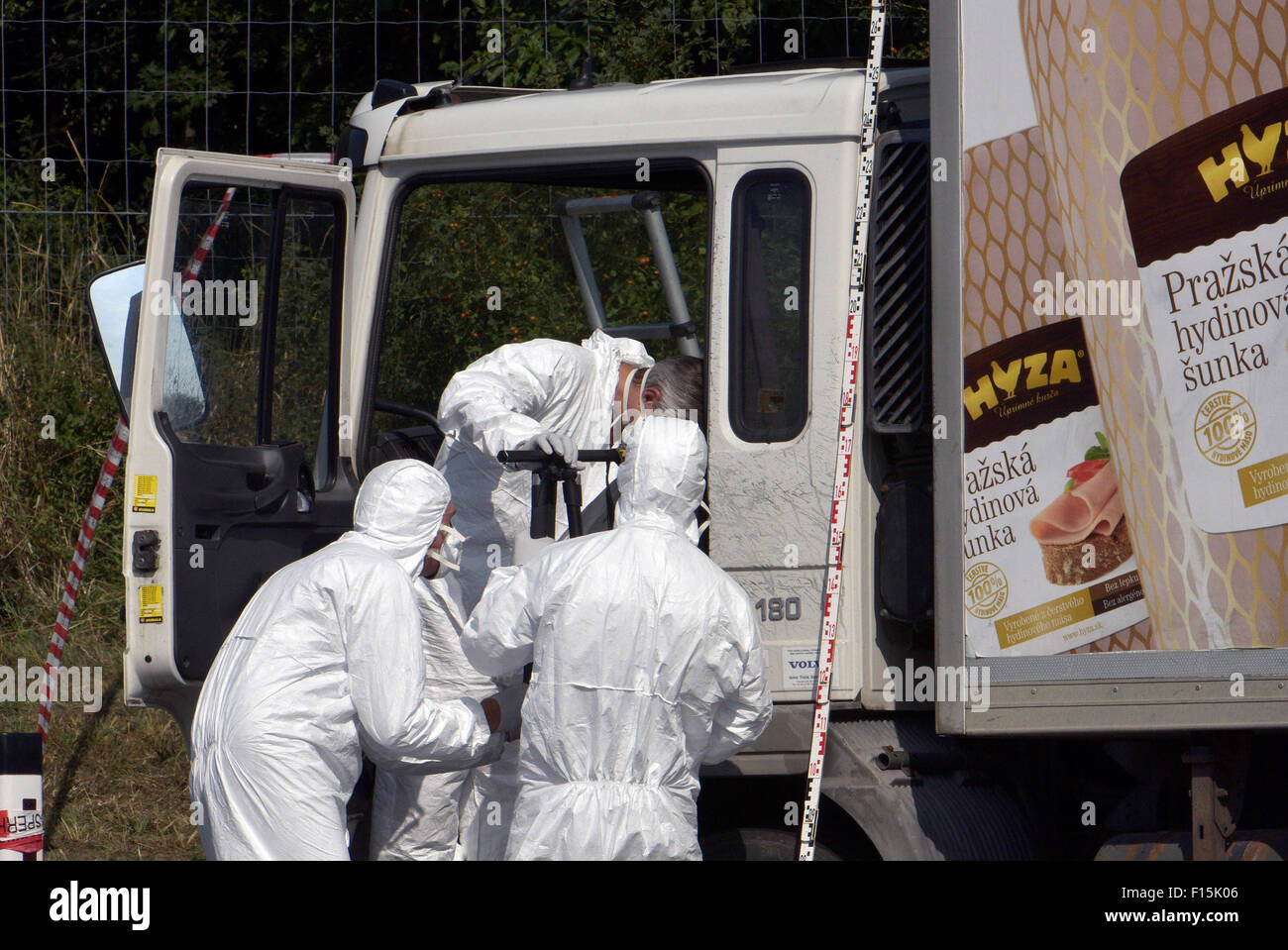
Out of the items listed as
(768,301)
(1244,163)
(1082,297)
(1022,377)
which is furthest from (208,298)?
(1244,163)

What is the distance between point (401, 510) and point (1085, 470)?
170cm

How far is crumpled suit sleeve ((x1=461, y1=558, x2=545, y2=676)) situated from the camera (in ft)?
12.0

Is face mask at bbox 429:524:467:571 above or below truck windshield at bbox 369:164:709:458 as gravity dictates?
below

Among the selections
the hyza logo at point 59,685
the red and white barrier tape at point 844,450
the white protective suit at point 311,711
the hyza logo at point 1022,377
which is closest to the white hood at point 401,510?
the white protective suit at point 311,711

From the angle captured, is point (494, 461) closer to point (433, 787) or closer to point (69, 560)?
point (433, 787)

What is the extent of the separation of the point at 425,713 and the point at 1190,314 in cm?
206

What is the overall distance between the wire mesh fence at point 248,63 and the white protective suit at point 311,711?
4.95 meters

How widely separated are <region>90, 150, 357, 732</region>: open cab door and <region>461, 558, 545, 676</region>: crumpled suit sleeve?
0.83 metres

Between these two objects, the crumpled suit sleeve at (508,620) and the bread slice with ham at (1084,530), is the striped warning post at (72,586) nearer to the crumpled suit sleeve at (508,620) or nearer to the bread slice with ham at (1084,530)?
the crumpled suit sleeve at (508,620)

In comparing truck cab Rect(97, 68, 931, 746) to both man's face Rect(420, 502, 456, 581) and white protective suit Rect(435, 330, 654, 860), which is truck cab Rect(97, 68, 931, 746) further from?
man's face Rect(420, 502, 456, 581)

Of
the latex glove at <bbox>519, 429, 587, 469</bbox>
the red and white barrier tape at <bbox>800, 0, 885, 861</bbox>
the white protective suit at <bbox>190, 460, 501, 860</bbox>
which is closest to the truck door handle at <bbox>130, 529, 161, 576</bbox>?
the white protective suit at <bbox>190, 460, 501, 860</bbox>

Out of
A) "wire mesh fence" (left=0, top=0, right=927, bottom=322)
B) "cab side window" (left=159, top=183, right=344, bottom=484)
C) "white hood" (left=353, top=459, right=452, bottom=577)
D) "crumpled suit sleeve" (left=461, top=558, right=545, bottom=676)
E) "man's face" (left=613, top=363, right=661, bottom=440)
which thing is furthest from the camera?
"wire mesh fence" (left=0, top=0, right=927, bottom=322)

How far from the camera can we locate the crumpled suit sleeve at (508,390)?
157 inches

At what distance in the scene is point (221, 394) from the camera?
4227 mm
